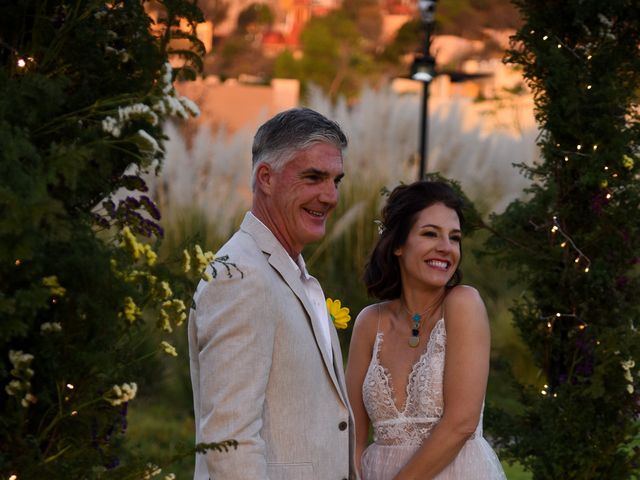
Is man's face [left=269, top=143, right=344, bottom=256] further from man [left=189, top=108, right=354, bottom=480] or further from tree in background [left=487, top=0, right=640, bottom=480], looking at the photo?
tree in background [left=487, top=0, right=640, bottom=480]

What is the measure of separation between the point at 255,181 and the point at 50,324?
3.31ft

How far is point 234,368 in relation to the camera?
247cm

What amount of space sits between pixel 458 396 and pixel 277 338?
1.04m

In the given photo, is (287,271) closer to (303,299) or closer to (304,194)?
(303,299)

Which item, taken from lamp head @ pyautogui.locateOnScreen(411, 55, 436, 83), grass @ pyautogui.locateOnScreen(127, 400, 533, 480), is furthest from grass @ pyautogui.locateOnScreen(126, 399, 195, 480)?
lamp head @ pyautogui.locateOnScreen(411, 55, 436, 83)

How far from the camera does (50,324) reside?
1.96m

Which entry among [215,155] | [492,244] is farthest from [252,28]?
[492,244]

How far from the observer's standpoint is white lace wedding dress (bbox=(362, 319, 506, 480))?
3545 mm

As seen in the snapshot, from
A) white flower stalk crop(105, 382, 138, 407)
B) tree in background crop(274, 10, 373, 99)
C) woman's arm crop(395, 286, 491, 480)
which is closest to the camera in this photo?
white flower stalk crop(105, 382, 138, 407)

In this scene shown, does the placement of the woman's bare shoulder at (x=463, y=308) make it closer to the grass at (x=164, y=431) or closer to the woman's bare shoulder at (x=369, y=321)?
the woman's bare shoulder at (x=369, y=321)

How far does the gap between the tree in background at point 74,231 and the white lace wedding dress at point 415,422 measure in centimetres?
144

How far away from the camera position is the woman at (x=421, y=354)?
A: 3.49 metres

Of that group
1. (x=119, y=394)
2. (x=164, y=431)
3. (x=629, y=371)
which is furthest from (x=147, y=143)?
(x=164, y=431)

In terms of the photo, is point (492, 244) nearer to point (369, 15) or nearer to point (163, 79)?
point (163, 79)
